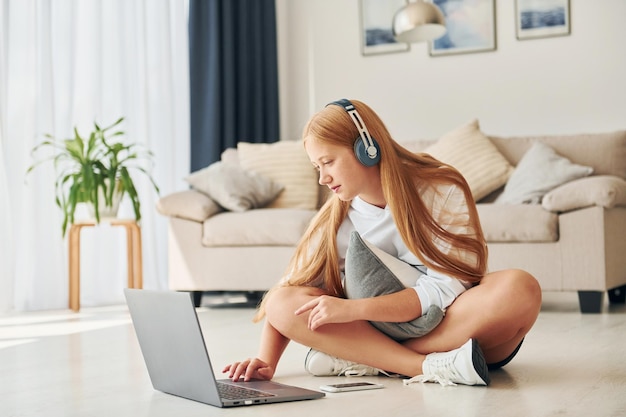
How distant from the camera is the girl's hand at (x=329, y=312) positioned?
1909mm

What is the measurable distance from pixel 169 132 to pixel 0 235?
1255mm

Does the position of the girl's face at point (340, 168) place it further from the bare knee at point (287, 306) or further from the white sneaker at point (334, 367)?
the white sneaker at point (334, 367)

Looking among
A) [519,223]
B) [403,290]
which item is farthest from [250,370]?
[519,223]

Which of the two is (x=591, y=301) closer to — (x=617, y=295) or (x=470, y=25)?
(x=617, y=295)

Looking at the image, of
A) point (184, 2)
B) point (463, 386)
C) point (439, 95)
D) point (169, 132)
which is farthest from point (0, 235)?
point (463, 386)

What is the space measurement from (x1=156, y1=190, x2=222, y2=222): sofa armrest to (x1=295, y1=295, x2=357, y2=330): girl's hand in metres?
2.41

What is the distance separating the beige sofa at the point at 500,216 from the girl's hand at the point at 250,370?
1.93 m

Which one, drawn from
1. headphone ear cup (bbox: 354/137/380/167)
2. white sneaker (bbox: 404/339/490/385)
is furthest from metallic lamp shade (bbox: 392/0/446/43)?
white sneaker (bbox: 404/339/490/385)

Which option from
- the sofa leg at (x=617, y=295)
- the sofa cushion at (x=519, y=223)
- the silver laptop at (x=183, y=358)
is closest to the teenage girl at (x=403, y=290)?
the silver laptop at (x=183, y=358)

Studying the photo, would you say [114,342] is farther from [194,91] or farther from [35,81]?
[194,91]

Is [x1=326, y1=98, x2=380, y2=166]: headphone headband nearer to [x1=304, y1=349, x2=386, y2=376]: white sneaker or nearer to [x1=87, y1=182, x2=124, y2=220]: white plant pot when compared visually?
[x1=304, y1=349, x2=386, y2=376]: white sneaker

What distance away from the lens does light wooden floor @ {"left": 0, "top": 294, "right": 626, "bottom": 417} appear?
1776 mm

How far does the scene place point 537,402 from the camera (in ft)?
5.90

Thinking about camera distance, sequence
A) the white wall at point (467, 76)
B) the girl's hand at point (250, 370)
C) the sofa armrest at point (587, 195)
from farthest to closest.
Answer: the white wall at point (467, 76) < the sofa armrest at point (587, 195) < the girl's hand at point (250, 370)
